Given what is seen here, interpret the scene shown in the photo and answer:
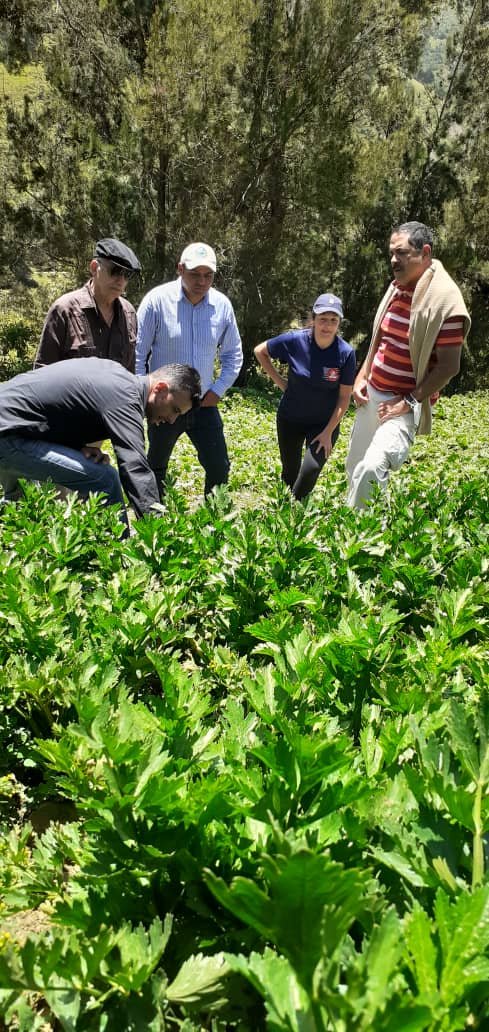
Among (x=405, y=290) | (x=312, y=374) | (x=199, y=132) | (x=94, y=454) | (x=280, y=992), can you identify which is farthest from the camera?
(x=199, y=132)

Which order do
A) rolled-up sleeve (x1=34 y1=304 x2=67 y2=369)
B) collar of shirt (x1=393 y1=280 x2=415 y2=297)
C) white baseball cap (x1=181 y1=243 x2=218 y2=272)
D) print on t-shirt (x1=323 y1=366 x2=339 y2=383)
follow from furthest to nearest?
print on t-shirt (x1=323 y1=366 x2=339 y2=383) → white baseball cap (x1=181 y1=243 x2=218 y2=272) → rolled-up sleeve (x1=34 y1=304 x2=67 y2=369) → collar of shirt (x1=393 y1=280 x2=415 y2=297)

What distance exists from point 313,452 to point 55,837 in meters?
4.24

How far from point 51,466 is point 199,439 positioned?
4.34 feet

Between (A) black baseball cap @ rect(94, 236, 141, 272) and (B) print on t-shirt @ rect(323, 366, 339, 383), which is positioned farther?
(B) print on t-shirt @ rect(323, 366, 339, 383)

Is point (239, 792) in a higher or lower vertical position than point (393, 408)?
lower

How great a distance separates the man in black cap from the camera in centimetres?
438

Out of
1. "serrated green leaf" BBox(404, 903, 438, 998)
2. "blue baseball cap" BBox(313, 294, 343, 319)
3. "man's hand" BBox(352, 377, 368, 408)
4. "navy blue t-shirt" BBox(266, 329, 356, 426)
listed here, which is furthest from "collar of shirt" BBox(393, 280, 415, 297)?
"serrated green leaf" BBox(404, 903, 438, 998)

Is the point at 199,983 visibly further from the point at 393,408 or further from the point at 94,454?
the point at 393,408

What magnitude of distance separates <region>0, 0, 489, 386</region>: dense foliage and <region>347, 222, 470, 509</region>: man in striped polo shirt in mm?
11570

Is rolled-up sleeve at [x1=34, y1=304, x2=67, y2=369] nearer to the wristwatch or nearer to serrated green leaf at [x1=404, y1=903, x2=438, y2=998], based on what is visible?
the wristwatch

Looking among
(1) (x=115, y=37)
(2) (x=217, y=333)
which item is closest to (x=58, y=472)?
(2) (x=217, y=333)

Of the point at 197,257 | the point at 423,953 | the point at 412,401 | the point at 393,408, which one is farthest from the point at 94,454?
the point at 423,953

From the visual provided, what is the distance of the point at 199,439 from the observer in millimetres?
5062

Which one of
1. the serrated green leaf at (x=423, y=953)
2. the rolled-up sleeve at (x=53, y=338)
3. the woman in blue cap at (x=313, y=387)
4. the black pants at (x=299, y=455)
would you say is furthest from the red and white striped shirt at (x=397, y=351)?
the serrated green leaf at (x=423, y=953)
